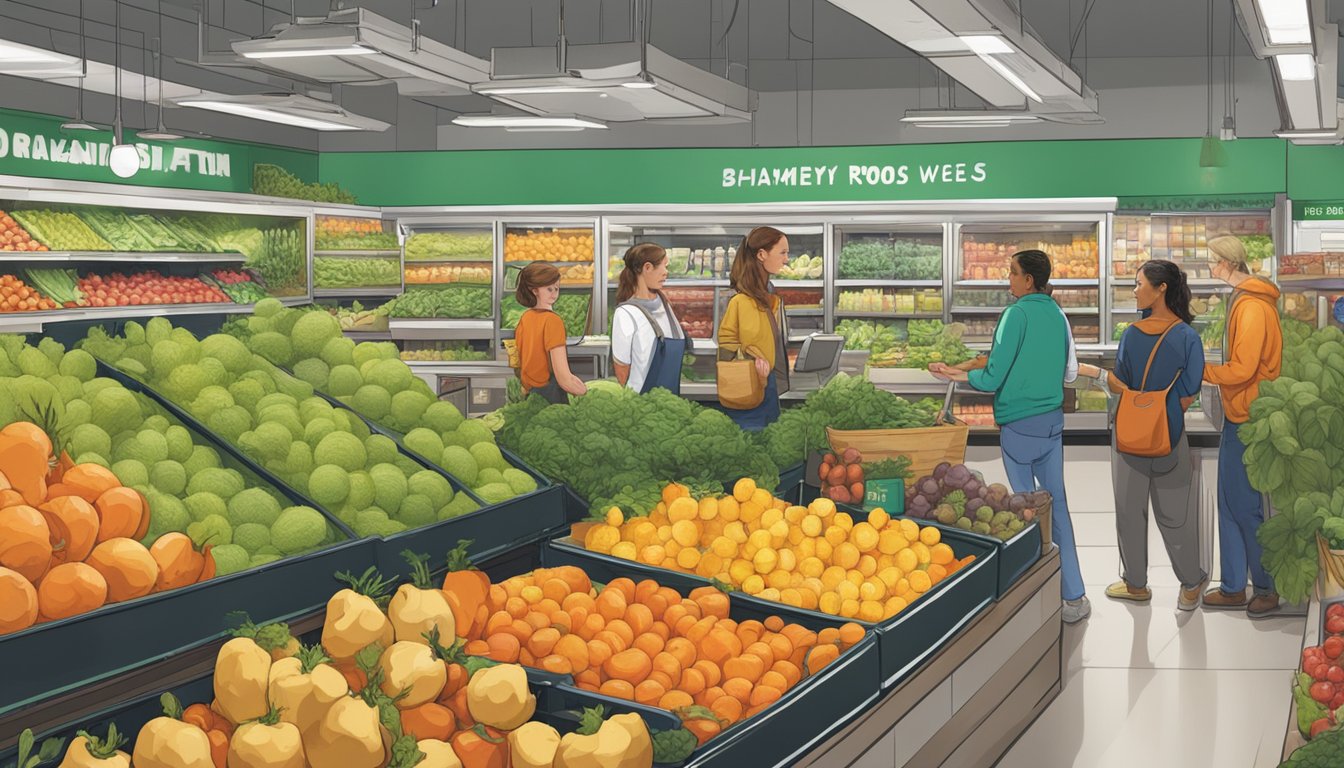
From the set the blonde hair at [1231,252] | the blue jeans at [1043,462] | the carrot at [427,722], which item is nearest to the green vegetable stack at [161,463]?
the carrot at [427,722]

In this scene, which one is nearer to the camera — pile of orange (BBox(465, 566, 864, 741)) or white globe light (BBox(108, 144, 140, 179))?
pile of orange (BBox(465, 566, 864, 741))

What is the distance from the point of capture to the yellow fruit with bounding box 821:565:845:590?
3.42 metres

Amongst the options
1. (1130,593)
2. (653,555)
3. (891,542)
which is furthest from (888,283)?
(653,555)

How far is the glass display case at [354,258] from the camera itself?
36.0 feet

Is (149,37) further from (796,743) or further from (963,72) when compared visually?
(796,743)

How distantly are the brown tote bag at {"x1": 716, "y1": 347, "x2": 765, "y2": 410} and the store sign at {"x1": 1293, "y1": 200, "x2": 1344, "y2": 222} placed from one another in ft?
24.0

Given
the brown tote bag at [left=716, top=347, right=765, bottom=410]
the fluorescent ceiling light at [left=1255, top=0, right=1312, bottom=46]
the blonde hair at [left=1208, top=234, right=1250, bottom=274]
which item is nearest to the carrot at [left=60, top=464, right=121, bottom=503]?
the brown tote bag at [left=716, top=347, right=765, bottom=410]

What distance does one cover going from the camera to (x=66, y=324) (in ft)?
10.6

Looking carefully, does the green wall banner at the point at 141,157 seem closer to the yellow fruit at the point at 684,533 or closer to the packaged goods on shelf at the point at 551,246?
the packaged goods on shelf at the point at 551,246

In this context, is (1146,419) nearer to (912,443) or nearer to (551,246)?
(912,443)

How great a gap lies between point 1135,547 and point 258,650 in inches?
184

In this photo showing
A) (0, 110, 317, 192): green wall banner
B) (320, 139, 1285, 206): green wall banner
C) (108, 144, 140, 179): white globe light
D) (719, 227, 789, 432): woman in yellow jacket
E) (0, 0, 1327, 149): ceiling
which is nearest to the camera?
(719, 227, 789, 432): woman in yellow jacket

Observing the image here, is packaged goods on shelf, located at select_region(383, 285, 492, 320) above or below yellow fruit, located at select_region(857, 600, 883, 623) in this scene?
above

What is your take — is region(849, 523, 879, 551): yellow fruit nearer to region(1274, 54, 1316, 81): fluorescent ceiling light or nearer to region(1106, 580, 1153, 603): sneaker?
region(1106, 580, 1153, 603): sneaker
